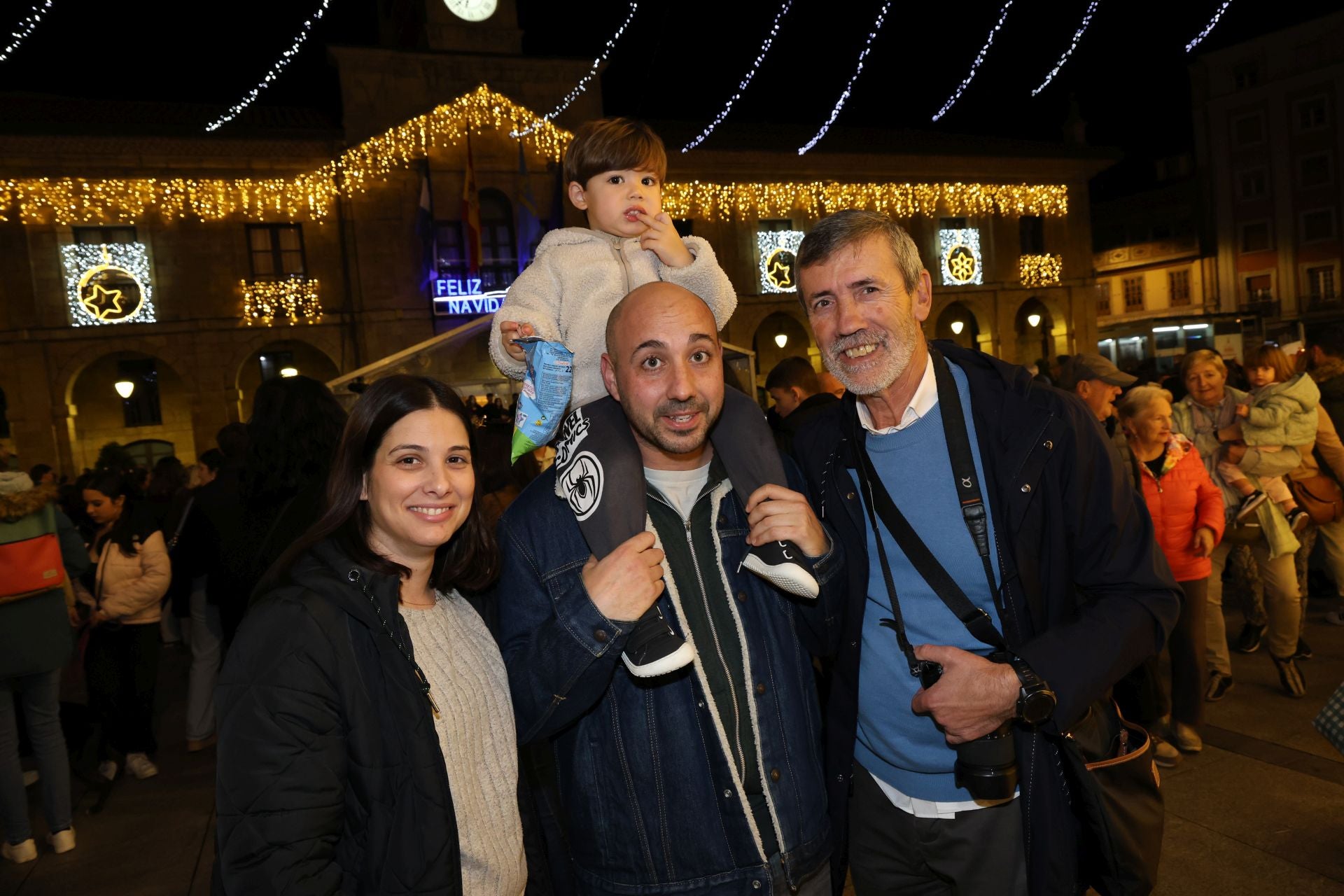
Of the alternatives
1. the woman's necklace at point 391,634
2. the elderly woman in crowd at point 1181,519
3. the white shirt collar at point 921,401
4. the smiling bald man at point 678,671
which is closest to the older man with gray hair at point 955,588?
the white shirt collar at point 921,401

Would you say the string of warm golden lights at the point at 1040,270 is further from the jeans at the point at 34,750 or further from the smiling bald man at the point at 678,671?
the smiling bald man at the point at 678,671

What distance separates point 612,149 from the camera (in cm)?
309

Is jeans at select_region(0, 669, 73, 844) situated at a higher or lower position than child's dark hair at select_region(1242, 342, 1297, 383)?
lower

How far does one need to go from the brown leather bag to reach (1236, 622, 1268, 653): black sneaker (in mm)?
913

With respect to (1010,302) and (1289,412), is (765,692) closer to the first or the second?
(1289,412)

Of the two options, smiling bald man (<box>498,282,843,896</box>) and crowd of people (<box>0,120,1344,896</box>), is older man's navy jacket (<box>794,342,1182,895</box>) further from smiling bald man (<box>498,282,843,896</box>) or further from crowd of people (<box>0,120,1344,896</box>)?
smiling bald man (<box>498,282,843,896</box>)

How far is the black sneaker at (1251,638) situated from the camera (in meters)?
6.49

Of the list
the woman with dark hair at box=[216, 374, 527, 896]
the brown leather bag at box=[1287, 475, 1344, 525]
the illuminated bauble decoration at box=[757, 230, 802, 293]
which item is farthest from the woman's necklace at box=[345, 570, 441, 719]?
the illuminated bauble decoration at box=[757, 230, 802, 293]

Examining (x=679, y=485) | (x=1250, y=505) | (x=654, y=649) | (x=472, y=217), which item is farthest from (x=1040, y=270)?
(x=654, y=649)

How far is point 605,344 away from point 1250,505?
509 cm

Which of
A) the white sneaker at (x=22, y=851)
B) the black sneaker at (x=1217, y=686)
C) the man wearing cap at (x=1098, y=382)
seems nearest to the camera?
the white sneaker at (x=22, y=851)

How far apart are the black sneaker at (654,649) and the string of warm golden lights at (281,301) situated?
2073 centimetres

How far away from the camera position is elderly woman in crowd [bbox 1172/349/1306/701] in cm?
552

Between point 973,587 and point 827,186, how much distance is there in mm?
24977
